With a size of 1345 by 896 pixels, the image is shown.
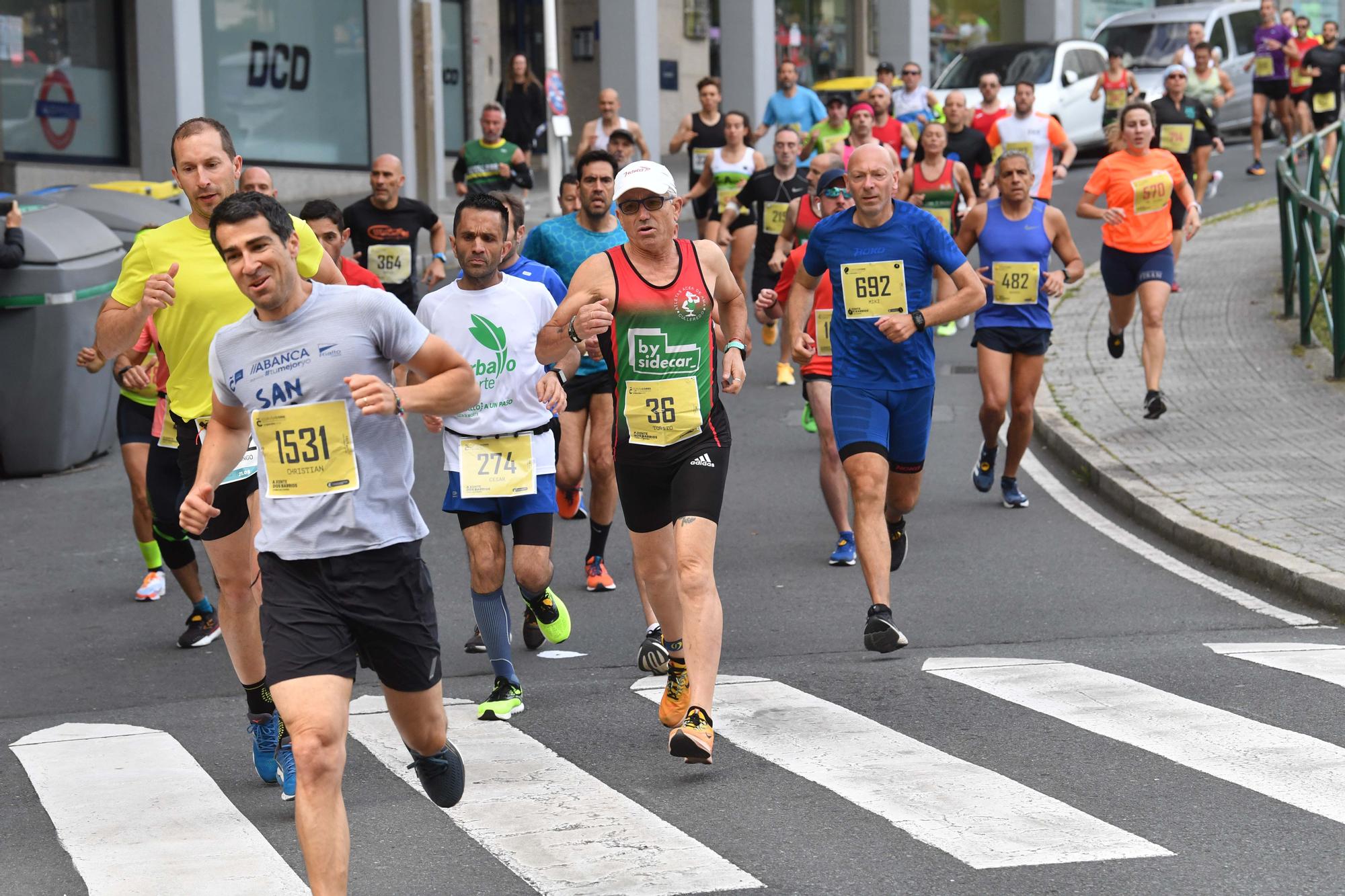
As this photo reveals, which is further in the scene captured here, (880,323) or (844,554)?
(844,554)

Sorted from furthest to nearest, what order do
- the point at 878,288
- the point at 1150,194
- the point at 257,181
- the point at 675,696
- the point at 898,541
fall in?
the point at 1150,194, the point at 898,541, the point at 257,181, the point at 878,288, the point at 675,696

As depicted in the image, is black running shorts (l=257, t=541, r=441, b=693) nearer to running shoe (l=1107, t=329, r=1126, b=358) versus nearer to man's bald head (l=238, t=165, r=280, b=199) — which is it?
man's bald head (l=238, t=165, r=280, b=199)

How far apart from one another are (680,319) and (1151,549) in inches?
176

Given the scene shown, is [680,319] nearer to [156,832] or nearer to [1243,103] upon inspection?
[156,832]

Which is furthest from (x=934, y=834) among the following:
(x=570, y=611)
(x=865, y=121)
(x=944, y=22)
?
(x=944, y=22)

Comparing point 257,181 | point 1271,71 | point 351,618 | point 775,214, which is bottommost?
point 351,618

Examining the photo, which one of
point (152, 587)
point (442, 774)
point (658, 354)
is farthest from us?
Result: point (152, 587)

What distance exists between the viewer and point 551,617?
7.86 m

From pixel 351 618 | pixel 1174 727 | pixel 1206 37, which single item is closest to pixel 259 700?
pixel 351 618

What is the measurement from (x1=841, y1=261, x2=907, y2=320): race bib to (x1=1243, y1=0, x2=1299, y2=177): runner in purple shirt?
68.6 ft

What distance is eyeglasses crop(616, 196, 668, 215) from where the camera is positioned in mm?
6719

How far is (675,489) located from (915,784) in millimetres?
1352

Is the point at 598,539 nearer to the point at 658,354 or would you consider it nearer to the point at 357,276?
the point at 357,276

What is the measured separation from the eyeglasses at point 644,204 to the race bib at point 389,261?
626 cm
